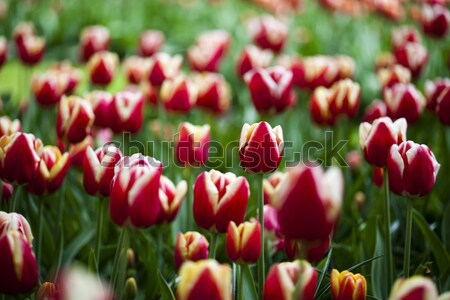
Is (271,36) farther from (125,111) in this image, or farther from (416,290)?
(416,290)

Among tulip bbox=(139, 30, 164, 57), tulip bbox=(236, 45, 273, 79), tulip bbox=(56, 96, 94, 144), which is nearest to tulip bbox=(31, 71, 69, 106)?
tulip bbox=(56, 96, 94, 144)

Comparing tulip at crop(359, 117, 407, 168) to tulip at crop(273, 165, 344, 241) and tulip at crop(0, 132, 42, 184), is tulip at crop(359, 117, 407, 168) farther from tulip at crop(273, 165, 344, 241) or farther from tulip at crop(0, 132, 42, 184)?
tulip at crop(0, 132, 42, 184)

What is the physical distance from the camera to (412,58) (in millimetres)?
2762

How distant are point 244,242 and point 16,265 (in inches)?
17.3

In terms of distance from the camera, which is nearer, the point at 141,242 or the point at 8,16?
the point at 141,242

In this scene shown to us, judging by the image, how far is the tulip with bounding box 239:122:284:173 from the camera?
1324mm

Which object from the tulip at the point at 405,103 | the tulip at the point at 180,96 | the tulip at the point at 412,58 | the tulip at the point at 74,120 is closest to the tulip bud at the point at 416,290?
the tulip at the point at 74,120

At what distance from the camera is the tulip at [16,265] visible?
1.08 m

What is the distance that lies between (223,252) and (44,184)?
58cm

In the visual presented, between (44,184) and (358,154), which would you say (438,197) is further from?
(44,184)

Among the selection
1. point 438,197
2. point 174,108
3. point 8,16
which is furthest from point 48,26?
point 438,197

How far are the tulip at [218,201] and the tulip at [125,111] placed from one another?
2.60 feet

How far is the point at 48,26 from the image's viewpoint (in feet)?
18.2

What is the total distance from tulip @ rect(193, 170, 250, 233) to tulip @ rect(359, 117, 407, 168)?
39 cm
